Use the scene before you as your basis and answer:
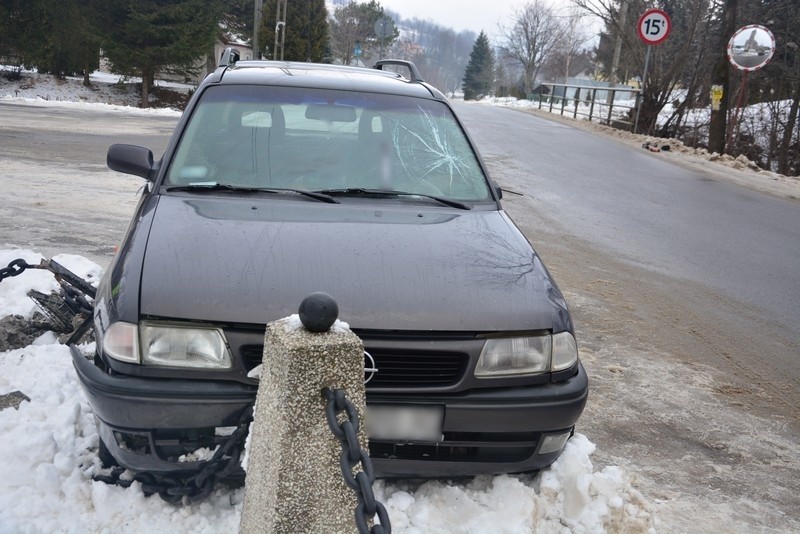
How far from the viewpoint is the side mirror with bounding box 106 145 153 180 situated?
12.2ft

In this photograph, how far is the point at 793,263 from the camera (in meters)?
7.75

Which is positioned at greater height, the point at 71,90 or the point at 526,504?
the point at 71,90

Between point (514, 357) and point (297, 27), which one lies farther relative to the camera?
point (297, 27)

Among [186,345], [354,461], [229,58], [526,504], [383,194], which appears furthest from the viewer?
[229,58]

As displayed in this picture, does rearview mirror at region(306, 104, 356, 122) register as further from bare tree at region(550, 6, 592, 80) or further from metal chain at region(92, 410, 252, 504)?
bare tree at region(550, 6, 592, 80)

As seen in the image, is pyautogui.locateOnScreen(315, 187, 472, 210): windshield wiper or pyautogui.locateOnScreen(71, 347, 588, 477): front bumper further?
pyautogui.locateOnScreen(315, 187, 472, 210): windshield wiper

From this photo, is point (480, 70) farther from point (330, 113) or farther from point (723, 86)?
point (330, 113)

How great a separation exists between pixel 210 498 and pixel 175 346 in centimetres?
60

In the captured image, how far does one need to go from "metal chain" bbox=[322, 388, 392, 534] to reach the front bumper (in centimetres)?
61

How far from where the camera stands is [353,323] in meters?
2.49

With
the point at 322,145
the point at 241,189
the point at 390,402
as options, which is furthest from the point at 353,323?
the point at 322,145

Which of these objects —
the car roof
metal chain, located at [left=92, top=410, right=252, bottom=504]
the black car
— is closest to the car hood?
the black car

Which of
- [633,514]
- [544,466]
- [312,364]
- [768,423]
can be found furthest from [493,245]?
[768,423]

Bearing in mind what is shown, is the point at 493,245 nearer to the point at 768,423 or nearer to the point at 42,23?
the point at 768,423
